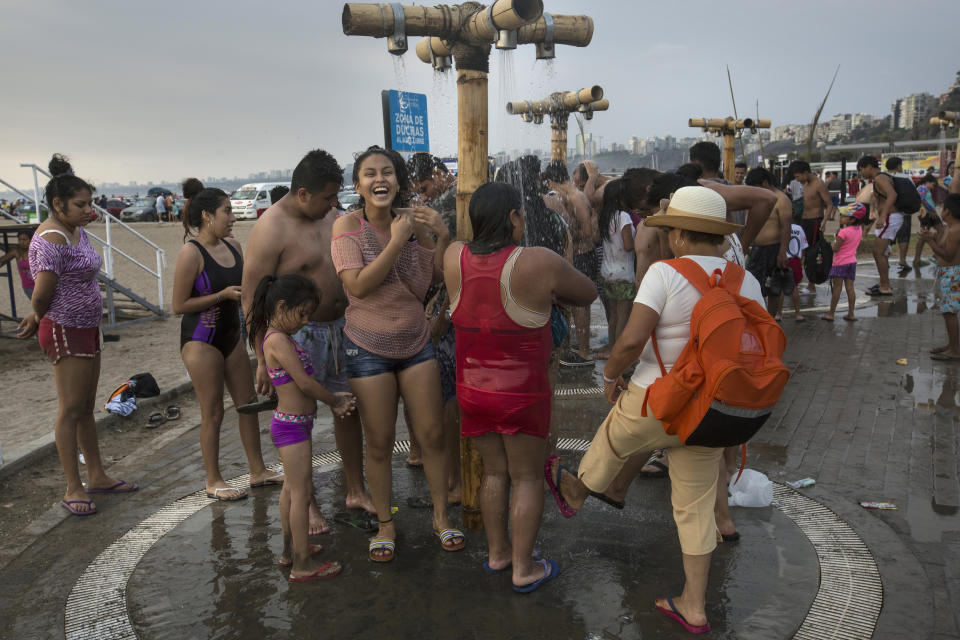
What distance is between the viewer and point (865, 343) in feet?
26.7

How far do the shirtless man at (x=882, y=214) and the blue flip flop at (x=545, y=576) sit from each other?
9256mm

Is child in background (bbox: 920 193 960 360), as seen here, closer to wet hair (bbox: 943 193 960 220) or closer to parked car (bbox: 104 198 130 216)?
wet hair (bbox: 943 193 960 220)

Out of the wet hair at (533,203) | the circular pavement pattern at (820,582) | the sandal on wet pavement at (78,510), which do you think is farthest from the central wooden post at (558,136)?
the sandal on wet pavement at (78,510)

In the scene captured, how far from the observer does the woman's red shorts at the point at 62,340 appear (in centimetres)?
435

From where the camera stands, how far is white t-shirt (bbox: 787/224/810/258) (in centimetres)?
931

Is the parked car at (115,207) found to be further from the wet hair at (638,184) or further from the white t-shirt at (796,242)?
the wet hair at (638,184)

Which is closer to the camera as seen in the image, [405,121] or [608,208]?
[608,208]

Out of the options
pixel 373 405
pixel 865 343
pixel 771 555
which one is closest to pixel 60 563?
pixel 373 405

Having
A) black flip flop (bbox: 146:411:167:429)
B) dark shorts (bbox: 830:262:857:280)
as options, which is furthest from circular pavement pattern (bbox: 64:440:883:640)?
dark shorts (bbox: 830:262:857:280)

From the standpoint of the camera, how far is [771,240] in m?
8.52

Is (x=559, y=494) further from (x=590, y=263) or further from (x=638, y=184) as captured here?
(x=590, y=263)

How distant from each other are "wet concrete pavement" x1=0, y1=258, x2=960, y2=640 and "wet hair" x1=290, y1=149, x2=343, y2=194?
188 cm

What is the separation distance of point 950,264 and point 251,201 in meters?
32.5

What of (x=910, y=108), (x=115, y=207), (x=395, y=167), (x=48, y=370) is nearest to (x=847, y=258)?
(x=395, y=167)
